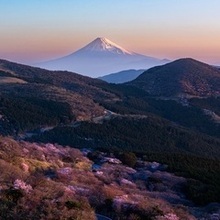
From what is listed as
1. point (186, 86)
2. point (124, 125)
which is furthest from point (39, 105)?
point (186, 86)

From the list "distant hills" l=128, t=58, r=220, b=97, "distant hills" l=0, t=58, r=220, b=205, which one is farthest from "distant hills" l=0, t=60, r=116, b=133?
"distant hills" l=128, t=58, r=220, b=97

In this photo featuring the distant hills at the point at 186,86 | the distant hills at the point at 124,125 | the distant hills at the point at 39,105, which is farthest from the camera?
the distant hills at the point at 186,86

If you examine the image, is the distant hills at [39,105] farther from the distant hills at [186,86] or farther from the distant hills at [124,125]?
the distant hills at [186,86]

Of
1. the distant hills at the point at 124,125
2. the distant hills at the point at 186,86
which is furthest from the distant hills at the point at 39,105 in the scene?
the distant hills at the point at 186,86

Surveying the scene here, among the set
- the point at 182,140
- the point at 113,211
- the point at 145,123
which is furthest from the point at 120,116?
the point at 113,211

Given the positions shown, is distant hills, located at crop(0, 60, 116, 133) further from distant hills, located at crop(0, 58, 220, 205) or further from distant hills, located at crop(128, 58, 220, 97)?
distant hills, located at crop(128, 58, 220, 97)

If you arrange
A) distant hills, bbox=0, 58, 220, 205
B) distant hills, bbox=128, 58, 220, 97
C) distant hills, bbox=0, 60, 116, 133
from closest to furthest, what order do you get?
distant hills, bbox=0, 58, 220, 205 < distant hills, bbox=0, 60, 116, 133 < distant hills, bbox=128, 58, 220, 97

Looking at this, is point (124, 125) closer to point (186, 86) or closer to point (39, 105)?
point (39, 105)

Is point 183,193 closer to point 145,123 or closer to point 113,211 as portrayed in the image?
point 113,211

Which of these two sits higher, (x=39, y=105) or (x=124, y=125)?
(x=39, y=105)

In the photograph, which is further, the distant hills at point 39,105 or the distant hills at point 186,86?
the distant hills at point 186,86

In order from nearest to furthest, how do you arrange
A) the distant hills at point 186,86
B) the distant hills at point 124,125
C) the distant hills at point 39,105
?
1. the distant hills at point 124,125
2. the distant hills at point 39,105
3. the distant hills at point 186,86

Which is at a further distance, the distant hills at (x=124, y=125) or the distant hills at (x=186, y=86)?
the distant hills at (x=186, y=86)

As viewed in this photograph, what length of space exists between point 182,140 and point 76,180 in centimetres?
7594
